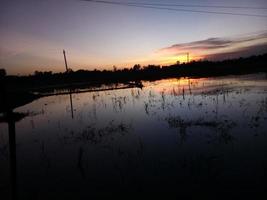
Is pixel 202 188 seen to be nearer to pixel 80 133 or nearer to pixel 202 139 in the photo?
pixel 202 139

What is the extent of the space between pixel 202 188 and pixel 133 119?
32.3 feet

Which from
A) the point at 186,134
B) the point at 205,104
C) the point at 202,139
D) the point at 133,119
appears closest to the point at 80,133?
the point at 133,119

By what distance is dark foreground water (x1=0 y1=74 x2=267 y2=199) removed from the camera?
23.0 feet

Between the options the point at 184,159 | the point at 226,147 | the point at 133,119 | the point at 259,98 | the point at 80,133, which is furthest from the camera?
the point at 259,98

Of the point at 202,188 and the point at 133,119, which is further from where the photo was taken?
the point at 133,119

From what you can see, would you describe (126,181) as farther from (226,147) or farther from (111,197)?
(226,147)

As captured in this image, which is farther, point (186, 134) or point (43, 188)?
point (186, 134)

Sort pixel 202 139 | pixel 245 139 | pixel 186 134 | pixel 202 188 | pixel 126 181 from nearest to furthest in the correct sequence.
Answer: pixel 202 188, pixel 126 181, pixel 245 139, pixel 202 139, pixel 186 134

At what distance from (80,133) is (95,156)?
4304 mm

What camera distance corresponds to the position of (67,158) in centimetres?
1004

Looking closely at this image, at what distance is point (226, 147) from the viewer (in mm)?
9461

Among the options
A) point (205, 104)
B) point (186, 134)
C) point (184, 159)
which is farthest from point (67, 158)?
point (205, 104)

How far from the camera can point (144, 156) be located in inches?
370

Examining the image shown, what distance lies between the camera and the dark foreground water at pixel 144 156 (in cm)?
702
